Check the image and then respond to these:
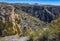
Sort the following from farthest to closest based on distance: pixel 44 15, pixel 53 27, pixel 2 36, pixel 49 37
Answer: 1. pixel 44 15
2. pixel 2 36
3. pixel 53 27
4. pixel 49 37

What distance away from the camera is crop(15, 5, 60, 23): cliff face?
144 metres

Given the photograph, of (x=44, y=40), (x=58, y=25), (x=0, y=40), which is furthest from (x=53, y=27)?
(x=0, y=40)

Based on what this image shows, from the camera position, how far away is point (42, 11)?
149m

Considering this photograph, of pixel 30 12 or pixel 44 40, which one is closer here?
pixel 44 40

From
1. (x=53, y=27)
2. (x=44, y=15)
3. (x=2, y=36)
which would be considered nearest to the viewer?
(x=53, y=27)

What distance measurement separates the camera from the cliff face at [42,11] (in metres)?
144

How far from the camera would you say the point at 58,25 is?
13898 millimetres

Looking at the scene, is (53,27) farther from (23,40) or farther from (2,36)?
(2,36)

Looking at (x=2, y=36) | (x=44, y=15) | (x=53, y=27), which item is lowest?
(x=44, y=15)

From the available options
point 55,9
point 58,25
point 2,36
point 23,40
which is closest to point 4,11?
point 2,36

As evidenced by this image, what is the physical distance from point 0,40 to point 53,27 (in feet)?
11.6

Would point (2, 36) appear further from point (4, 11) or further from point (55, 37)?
point (55, 37)

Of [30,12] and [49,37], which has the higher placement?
[49,37]

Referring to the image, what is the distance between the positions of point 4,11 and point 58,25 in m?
4.62
